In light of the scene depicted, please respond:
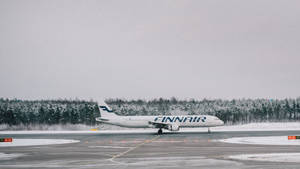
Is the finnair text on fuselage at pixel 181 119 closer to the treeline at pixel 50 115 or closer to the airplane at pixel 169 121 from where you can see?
the airplane at pixel 169 121

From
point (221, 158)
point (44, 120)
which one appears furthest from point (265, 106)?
point (221, 158)

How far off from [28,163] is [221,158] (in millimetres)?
12692

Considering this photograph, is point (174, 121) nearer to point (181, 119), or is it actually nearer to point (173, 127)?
point (181, 119)

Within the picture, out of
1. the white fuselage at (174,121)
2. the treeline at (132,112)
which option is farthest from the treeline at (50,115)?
the white fuselage at (174,121)

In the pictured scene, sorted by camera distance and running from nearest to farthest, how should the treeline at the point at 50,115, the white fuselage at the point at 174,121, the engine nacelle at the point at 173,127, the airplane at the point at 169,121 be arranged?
the engine nacelle at the point at 173,127, the airplane at the point at 169,121, the white fuselage at the point at 174,121, the treeline at the point at 50,115

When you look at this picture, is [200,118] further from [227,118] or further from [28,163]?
[227,118]

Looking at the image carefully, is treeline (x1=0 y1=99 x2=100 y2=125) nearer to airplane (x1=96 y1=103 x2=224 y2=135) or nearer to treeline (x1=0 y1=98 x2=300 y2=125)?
treeline (x1=0 y1=98 x2=300 y2=125)

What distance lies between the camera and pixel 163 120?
65.1 m

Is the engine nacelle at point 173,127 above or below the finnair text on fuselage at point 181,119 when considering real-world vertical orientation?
below

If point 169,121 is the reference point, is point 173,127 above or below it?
below

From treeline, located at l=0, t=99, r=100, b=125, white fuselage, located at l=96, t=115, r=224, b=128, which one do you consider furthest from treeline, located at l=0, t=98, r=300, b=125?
white fuselage, located at l=96, t=115, r=224, b=128

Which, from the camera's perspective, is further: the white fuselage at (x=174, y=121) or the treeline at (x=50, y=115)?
the treeline at (x=50, y=115)

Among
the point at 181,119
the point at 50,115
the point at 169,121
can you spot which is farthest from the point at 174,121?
the point at 50,115

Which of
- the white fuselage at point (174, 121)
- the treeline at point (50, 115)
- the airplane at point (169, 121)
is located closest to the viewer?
the airplane at point (169, 121)
